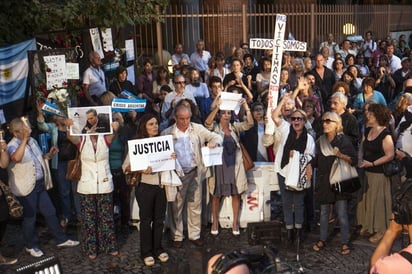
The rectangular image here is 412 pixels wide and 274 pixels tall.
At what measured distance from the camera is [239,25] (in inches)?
655

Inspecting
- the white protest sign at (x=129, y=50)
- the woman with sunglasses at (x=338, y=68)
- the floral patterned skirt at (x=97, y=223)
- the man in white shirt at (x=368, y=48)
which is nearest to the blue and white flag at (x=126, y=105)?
the floral patterned skirt at (x=97, y=223)

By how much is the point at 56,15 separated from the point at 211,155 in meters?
4.38

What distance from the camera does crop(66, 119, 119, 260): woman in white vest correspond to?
6.79 meters

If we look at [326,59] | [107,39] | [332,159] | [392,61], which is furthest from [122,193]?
[392,61]

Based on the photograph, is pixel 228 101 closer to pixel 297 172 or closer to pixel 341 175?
pixel 297 172

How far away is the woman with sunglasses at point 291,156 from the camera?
22.8ft

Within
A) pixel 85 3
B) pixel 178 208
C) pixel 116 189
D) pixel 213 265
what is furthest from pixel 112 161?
pixel 213 265

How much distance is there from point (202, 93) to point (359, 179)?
13.8ft

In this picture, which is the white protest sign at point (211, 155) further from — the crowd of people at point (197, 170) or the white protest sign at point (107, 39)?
the white protest sign at point (107, 39)

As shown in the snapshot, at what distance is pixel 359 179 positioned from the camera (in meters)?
7.02

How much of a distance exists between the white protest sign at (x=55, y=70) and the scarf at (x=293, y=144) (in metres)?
3.76

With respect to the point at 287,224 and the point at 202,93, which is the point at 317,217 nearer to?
the point at 287,224

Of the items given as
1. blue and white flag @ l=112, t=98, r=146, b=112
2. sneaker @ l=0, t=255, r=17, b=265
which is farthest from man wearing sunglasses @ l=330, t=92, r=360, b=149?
sneaker @ l=0, t=255, r=17, b=265

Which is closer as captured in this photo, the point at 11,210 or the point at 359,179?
the point at 11,210
